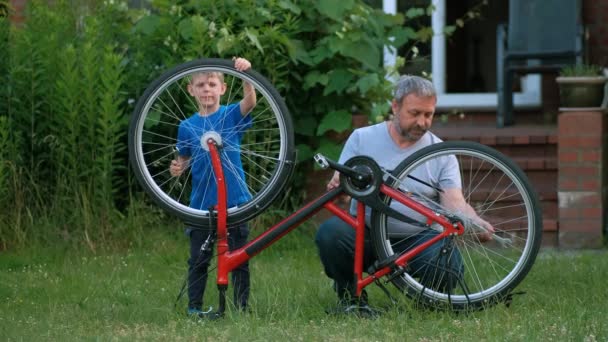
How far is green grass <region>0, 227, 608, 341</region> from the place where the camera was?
4.73 metres

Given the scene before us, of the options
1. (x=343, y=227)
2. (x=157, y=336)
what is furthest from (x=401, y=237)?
(x=157, y=336)

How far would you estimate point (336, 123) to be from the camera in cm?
789

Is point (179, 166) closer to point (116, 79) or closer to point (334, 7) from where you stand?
point (116, 79)

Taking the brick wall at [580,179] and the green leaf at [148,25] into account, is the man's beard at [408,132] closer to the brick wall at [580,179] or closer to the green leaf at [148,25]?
the brick wall at [580,179]

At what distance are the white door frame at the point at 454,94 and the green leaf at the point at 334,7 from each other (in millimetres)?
1645

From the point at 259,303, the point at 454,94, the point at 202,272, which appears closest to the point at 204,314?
the point at 202,272

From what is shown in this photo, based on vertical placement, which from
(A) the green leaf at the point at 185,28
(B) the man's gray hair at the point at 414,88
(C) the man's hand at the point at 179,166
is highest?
(A) the green leaf at the point at 185,28

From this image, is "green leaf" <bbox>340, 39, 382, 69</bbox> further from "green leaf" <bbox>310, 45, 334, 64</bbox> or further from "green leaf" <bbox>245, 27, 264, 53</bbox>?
"green leaf" <bbox>245, 27, 264, 53</bbox>

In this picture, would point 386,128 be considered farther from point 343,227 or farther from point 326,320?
point 326,320

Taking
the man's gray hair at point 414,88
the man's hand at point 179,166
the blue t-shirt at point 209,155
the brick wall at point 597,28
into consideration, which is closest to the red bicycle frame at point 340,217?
the blue t-shirt at point 209,155

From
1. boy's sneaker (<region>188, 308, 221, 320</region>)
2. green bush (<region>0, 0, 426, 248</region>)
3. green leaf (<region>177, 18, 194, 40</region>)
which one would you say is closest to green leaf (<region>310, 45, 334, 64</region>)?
green bush (<region>0, 0, 426, 248</region>)

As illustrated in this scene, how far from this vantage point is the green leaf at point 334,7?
796 centimetres

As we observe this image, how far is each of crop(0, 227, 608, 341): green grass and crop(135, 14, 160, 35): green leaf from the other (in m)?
1.42

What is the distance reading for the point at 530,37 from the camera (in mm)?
8875
